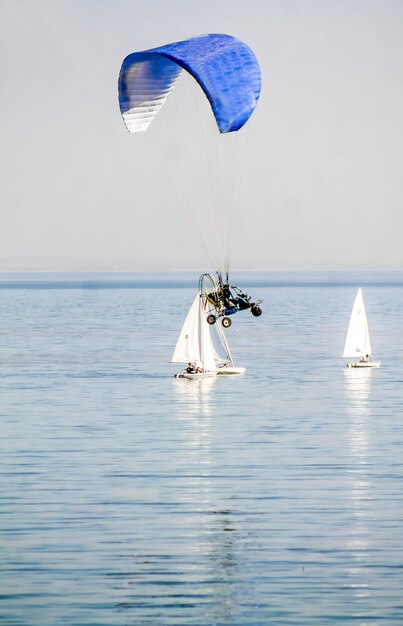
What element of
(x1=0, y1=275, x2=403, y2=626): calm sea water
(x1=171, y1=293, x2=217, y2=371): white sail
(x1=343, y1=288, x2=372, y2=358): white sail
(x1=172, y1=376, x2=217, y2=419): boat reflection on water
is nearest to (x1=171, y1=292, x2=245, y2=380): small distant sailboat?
(x1=171, y1=293, x2=217, y2=371): white sail

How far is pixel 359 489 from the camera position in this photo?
4291cm

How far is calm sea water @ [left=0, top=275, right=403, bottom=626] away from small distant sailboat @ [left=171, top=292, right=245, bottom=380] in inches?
44.3

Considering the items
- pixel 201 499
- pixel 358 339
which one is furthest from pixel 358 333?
pixel 201 499

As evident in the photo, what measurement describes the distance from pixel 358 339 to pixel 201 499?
4483 centimetres

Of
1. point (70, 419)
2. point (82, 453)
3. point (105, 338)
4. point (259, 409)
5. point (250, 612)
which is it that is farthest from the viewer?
point (105, 338)

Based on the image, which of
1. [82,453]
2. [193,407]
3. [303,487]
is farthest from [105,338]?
[303,487]

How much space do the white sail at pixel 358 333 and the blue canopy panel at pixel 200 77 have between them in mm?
30915

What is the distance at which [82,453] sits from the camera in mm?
50219

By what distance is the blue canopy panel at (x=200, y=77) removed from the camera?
162 ft

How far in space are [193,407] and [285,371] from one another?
2003 cm

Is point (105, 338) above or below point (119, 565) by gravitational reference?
below

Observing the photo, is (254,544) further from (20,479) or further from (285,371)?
(285,371)

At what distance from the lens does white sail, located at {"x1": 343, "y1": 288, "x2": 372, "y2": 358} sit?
81250 mm

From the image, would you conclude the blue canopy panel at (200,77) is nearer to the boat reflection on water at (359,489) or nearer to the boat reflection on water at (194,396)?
the boat reflection on water at (359,489)
